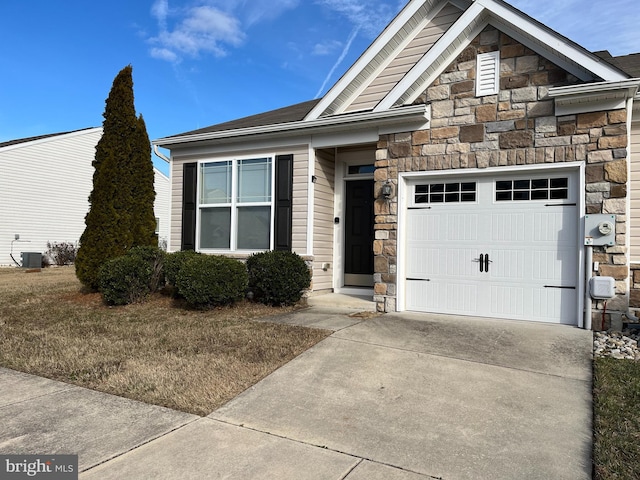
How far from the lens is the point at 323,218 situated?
29.3 feet

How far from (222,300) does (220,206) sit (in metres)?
2.54

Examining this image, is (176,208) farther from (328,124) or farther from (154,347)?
(154,347)

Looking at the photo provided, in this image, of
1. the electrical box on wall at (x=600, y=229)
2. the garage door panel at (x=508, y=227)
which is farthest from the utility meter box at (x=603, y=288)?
the garage door panel at (x=508, y=227)

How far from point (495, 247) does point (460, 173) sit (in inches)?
49.7

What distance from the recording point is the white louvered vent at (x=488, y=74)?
270 inches

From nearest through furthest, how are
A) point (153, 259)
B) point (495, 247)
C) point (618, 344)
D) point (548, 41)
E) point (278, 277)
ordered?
point (618, 344) < point (548, 41) < point (495, 247) < point (278, 277) < point (153, 259)

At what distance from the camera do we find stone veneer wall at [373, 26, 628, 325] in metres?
6.05

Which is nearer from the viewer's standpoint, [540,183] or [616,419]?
[616,419]

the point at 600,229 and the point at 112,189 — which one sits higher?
the point at 112,189

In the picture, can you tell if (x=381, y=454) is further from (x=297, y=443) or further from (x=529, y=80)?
(x=529, y=80)

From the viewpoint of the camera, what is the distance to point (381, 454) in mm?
2979

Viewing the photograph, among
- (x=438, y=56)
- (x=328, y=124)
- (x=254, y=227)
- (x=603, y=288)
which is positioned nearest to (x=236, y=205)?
(x=254, y=227)

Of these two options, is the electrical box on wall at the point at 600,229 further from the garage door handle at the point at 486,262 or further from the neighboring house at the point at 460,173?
the garage door handle at the point at 486,262

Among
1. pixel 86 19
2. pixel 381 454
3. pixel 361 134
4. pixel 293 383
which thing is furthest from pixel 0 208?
pixel 381 454
